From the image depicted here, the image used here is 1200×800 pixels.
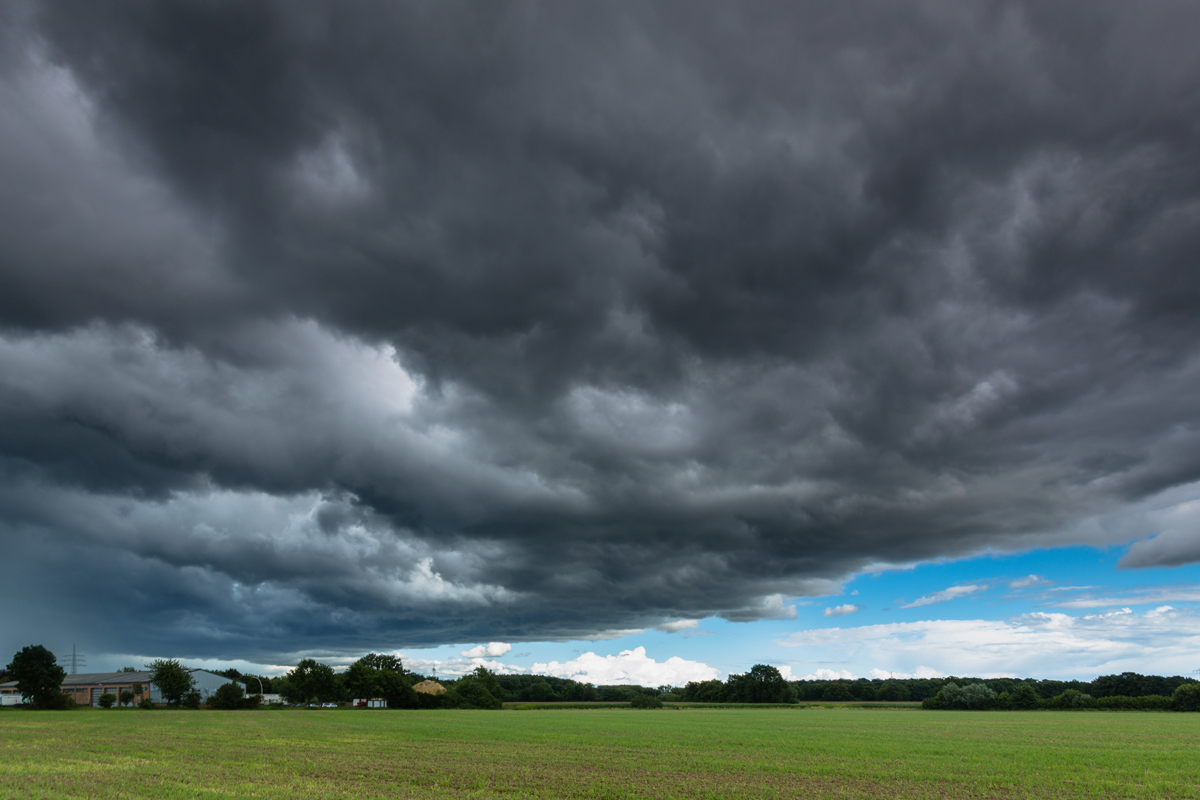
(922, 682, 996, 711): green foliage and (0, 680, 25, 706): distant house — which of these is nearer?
(0, 680, 25, 706): distant house

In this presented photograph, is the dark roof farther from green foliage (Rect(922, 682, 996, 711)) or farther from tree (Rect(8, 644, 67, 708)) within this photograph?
green foliage (Rect(922, 682, 996, 711))

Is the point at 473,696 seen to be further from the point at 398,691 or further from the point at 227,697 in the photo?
the point at 227,697

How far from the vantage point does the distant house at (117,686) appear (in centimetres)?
14400

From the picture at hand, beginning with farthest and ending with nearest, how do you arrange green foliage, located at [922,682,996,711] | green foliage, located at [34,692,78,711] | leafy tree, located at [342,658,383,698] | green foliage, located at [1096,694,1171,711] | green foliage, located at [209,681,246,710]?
leafy tree, located at [342,658,383,698]
green foliage, located at [922,682,996,711]
green foliage, located at [1096,694,1171,711]
green foliage, located at [209,681,246,710]
green foliage, located at [34,692,78,711]

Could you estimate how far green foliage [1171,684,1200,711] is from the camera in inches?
4542

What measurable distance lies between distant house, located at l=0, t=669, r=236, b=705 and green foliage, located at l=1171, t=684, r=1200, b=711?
185686mm

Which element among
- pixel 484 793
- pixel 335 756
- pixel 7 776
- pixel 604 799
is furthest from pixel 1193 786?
pixel 7 776

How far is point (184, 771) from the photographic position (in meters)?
30.2

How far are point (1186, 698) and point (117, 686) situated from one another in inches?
8546

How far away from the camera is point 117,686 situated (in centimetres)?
14850

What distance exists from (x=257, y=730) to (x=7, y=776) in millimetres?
37193

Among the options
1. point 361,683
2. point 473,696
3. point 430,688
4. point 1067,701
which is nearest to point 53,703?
point 361,683

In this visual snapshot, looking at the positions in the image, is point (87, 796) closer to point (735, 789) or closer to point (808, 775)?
point (735, 789)

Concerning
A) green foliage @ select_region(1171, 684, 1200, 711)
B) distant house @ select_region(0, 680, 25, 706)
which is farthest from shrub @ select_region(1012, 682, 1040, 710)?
distant house @ select_region(0, 680, 25, 706)
